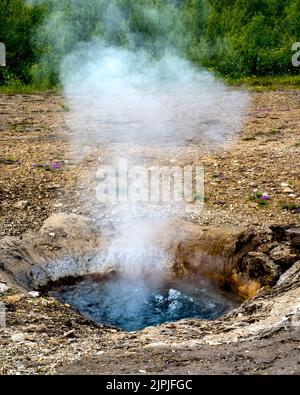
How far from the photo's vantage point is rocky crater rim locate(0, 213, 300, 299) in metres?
5.48

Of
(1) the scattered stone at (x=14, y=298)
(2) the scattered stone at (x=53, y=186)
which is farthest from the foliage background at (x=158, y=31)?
→ (1) the scattered stone at (x=14, y=298)

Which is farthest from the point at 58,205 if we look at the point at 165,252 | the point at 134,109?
the point at 134,109

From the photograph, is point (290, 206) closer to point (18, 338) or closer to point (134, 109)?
point (18, 338)

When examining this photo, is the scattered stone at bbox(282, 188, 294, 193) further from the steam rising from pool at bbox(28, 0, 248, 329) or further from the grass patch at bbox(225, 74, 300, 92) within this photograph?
the grass patch at bbox(225, 74, 300, 92)

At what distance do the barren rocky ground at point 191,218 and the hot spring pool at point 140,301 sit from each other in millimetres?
513

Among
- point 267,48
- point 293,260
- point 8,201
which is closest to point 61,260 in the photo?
point 8,201

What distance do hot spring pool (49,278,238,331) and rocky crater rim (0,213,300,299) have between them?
135mm

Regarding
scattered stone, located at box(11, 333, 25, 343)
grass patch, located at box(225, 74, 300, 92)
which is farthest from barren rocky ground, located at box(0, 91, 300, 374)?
grass patch, located at box(225, 74, 300, 92)

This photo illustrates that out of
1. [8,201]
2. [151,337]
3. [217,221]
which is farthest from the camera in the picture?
[8,201]

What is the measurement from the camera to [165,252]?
580 centimetres

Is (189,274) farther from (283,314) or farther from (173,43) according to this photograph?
(173,43)

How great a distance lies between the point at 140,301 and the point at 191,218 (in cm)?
114
